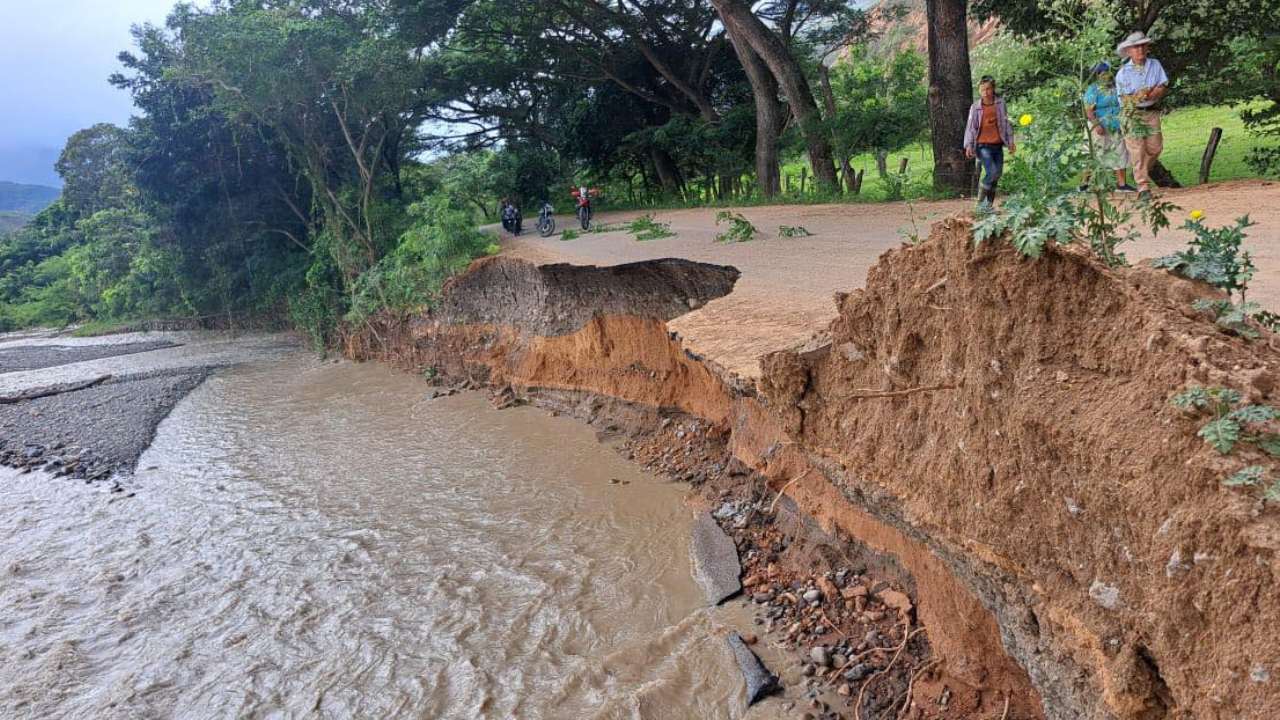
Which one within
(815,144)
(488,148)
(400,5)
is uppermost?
(400,5)

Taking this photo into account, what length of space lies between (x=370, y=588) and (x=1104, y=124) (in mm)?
6669

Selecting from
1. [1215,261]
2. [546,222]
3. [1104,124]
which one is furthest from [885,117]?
[1215,261]

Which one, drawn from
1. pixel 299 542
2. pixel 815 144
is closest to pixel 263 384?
pixel 299 542

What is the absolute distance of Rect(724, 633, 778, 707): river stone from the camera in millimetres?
4602

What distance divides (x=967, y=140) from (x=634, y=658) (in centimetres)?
674

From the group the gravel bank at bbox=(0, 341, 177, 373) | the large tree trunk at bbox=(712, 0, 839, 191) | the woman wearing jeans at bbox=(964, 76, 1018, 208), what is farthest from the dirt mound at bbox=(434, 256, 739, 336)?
the gravel bank at bbox=(0, 341, 177, 373)

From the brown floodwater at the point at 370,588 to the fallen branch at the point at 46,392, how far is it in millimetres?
8454

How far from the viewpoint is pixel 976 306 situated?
3137 mm

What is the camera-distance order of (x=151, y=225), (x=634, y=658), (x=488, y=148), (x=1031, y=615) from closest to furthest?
(x=1031, y=615)
(x=634, y=658)
(x=151, y=225)
(x=488, y=148)

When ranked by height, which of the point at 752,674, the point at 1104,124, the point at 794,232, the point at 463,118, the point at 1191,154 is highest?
the point at 463,118

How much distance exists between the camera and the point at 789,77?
1597 centimetres

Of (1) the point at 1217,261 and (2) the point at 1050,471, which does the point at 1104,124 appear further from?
(2) the point at 1050,471

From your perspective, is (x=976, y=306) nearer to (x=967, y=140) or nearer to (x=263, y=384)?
(x=967, y=140)

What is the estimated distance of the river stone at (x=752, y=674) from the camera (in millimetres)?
4602
